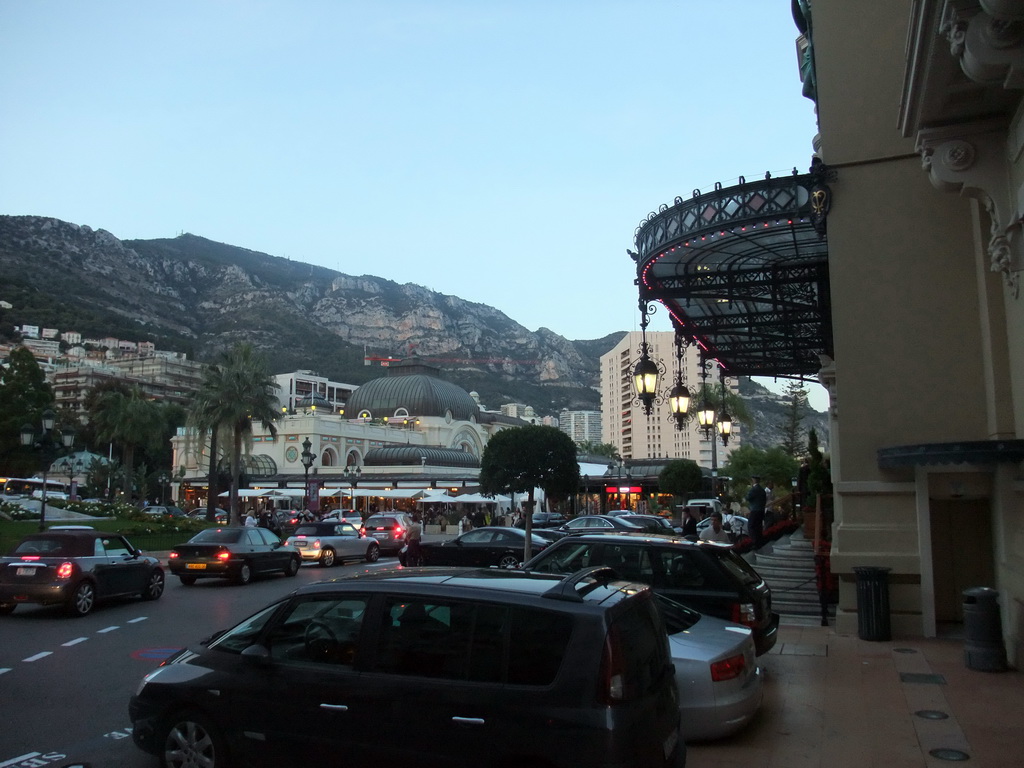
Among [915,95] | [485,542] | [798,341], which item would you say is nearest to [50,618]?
[485,542]

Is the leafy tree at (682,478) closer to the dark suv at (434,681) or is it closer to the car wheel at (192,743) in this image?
the dark suv at (434,681)

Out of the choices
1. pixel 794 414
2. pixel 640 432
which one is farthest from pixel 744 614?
pixel 640 432

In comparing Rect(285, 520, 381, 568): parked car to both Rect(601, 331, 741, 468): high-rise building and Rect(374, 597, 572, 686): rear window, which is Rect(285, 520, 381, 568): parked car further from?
Rect(601, 331, 741, 468): high-rise building

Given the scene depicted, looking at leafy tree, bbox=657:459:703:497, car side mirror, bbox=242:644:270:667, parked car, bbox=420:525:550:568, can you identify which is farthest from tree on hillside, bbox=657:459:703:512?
car side mirror, bbox=242:644:270:667

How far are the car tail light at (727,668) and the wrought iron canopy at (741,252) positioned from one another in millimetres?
7346

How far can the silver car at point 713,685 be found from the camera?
245 inches

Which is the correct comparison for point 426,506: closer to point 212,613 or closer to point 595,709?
point 212,613

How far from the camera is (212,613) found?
1384cm

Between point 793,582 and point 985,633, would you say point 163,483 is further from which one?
point 985,633

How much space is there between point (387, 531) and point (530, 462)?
8.28 meters

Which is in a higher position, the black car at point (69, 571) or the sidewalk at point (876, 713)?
the black car at point (69, 571)

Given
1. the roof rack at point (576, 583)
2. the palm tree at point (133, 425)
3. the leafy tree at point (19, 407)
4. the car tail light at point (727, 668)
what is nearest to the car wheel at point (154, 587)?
the car tail light at point (727, 668)

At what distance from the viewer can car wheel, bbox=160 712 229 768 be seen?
201 inches

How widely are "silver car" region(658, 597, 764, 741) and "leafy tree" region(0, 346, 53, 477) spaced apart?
5762 centimetres
